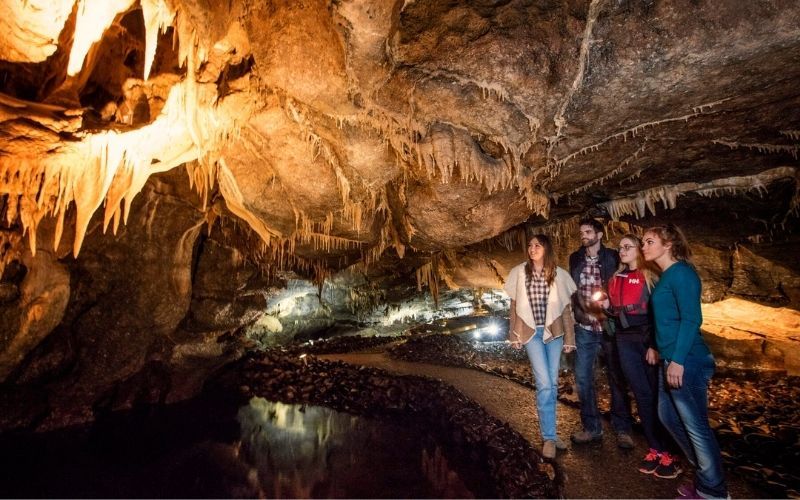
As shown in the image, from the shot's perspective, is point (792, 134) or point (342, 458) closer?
point (792, 134)

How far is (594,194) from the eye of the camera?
6.29 m

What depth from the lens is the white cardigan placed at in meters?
3.80

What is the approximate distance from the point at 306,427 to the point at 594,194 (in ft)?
20.9

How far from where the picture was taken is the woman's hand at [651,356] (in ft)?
10.8

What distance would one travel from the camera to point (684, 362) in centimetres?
269

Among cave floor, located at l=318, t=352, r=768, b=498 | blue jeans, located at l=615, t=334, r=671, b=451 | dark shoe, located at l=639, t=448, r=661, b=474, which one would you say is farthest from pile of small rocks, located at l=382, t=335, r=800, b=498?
blue jeans, located at l=615, t=334, r=671, b=451

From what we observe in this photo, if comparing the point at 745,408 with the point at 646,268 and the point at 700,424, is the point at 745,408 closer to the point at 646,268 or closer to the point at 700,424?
the point at 646,268

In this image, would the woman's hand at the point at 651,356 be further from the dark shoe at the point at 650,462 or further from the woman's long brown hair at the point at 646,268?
the dark shoe at the point at 650,462

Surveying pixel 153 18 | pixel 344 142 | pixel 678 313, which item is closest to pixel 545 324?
pixel 678 313

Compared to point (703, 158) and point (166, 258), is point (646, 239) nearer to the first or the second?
point (703, 158)

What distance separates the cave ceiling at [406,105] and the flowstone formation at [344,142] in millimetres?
26

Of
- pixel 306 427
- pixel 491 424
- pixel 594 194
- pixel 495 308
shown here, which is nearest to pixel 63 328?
pixel 306 427

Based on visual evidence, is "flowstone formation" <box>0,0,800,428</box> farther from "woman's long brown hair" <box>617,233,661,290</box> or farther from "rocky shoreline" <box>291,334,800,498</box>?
"rocky shoreline" <box>291,334,800,498</box>

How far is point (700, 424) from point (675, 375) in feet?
1.28
